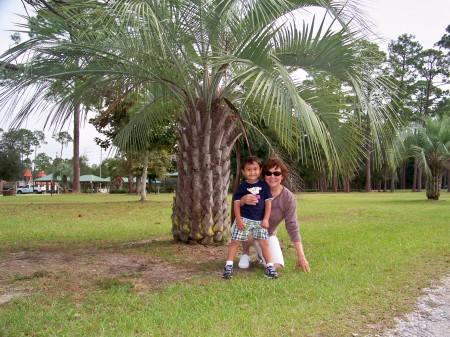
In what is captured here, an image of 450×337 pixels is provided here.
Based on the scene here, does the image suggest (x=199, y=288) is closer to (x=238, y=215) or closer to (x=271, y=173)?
(x=238, y=215)

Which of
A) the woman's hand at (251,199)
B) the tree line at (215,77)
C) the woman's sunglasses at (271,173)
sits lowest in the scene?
the woman's hand at (251,199)

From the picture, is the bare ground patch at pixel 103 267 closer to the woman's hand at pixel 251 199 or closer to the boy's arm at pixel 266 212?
the boy's arm at pixel 266 212

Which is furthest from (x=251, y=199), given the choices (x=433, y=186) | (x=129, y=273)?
(x=433, y=186)

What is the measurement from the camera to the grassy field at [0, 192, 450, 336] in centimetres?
320

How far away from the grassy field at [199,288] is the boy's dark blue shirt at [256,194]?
26.7 inches

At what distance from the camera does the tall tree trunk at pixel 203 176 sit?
650cm

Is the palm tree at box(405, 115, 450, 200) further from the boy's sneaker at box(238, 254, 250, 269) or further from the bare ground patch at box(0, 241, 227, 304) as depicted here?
the boy's sneaker at box(238, 254, 250, 269)

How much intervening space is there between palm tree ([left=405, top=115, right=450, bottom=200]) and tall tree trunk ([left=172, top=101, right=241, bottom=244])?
1742cm

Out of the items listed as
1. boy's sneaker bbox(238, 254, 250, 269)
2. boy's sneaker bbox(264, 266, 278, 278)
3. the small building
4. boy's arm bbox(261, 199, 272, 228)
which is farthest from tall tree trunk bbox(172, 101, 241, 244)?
the small building

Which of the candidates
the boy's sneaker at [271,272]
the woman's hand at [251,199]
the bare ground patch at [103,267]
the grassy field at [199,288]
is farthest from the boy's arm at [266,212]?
the bare ground patch at [103,267]

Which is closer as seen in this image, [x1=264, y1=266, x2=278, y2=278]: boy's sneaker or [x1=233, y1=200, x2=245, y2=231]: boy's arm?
[x1=264, y1=266, x2=278, y2=278]: boy's sneaker

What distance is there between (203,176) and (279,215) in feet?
5.66

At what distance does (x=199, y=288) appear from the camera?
426 centimetres

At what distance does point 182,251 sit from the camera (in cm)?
627
